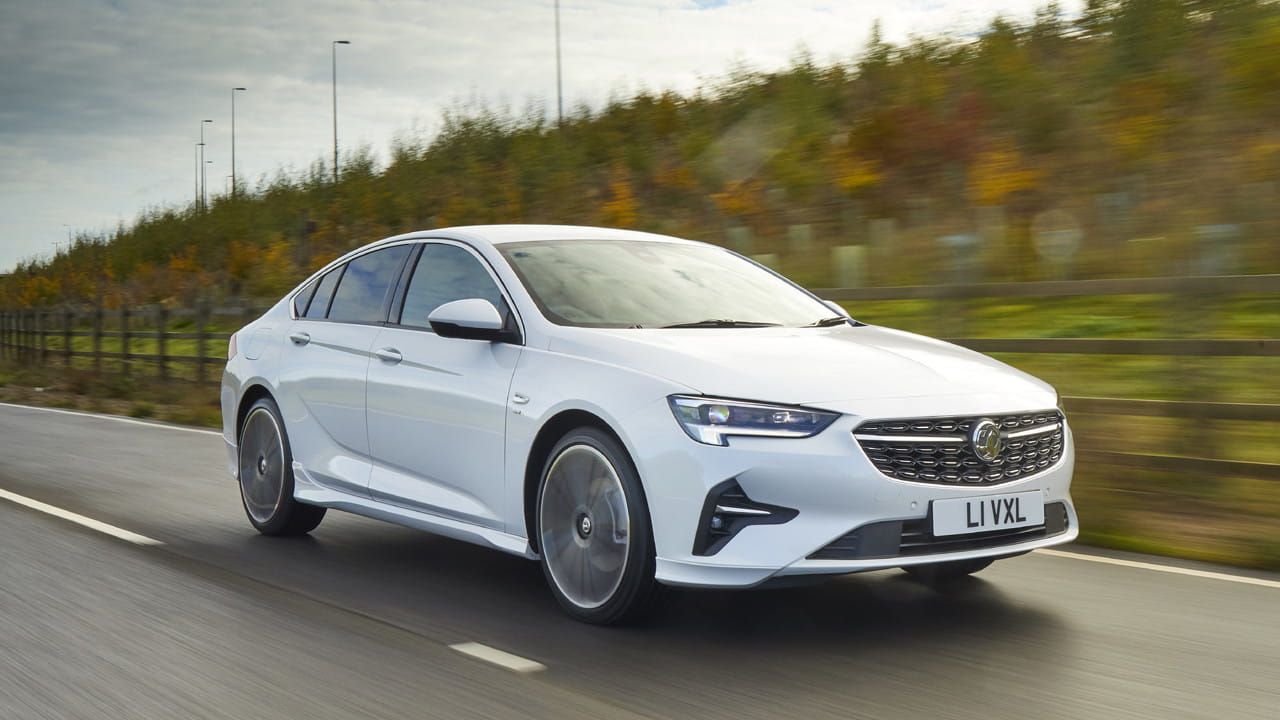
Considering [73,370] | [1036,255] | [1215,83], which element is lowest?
[73,370]

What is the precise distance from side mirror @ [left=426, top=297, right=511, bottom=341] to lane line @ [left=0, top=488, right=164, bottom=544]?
2563mm

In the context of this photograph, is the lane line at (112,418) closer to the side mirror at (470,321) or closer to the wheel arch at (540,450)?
the side mirror at (470,321)

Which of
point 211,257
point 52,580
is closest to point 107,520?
point 52,580

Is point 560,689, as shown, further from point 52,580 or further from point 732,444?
point 52,580

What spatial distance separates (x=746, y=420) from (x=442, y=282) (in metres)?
2.16

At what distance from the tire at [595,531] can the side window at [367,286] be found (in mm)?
1757

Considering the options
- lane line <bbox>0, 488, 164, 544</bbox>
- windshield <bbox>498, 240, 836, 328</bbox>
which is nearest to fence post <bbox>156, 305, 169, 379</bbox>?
lane line <bbox>0, 488, 164, 544</bbox>

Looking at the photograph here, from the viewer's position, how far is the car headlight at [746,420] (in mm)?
4277

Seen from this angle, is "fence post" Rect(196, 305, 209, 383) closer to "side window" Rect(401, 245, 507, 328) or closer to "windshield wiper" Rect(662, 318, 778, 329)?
"side window" Rect(401, 245, 507, 328)

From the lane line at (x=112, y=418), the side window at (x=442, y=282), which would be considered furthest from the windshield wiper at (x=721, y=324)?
the lane line at (x=112, y=418)

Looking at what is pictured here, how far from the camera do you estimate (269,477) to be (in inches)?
279

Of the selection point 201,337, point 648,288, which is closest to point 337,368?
point 648,288

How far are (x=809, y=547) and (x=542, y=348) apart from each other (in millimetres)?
1409

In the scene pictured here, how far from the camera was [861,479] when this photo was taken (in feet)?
13.8
